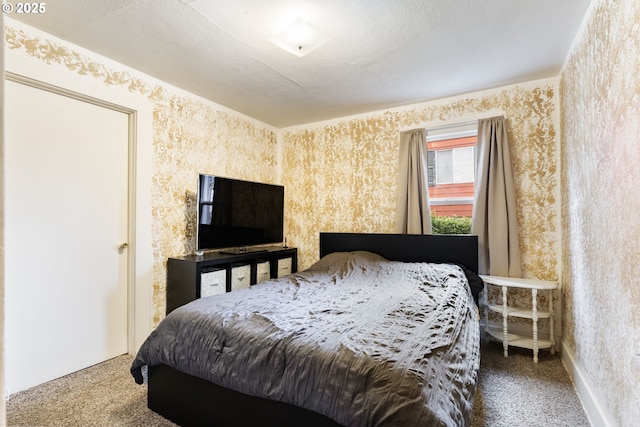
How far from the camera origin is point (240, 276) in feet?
10.7

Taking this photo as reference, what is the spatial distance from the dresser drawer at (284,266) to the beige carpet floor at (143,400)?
1765 millimetres

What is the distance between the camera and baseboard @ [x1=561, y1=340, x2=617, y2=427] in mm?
1648

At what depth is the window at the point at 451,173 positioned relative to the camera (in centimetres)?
340

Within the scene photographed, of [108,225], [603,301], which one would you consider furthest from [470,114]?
[108,225]

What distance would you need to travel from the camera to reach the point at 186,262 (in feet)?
9.22

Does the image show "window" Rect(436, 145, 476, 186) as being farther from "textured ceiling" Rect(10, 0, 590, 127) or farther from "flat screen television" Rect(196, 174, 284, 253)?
"flat screen television" Rect(196, 174, 284, 253)

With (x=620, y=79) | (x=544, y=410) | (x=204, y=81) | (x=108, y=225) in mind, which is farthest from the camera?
(x=204, y=81)

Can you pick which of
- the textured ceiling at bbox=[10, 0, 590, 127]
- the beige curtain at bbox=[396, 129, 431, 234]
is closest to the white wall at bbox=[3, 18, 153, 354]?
the textured ceiling at bbox=[10, 0, 590, 127]

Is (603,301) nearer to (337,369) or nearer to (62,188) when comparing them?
(337,369)

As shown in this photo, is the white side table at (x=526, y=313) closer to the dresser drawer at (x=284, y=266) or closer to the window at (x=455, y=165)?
the window at (x=455, y=165)

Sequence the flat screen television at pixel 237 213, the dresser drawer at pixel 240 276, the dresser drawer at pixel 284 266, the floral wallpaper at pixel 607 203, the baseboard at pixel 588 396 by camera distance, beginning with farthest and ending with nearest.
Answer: the dresser drawer at pixel 284 266, the dresser drawer at pixel 240 276, the flat screen television at pixel 237 213, the baseboard at pixel 588 396, the floral wallpaper at pixel 607 203

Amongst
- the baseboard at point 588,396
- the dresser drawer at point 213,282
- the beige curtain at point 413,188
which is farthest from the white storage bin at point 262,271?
the baseboard at point 588,396

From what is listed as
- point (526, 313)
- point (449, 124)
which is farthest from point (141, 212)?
point (526, 313)

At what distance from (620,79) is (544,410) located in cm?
189
